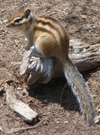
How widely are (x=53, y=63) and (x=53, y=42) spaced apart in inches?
12.4

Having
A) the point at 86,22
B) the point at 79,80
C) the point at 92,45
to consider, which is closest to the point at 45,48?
the point at 79,80

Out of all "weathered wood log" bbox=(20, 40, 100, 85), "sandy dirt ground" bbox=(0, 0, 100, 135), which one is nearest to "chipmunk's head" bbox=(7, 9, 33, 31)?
"weathered wood log" bbox=(20, 40, 100, 85)

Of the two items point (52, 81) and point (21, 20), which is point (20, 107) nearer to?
point (52, 81)

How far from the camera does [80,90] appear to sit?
4.02m

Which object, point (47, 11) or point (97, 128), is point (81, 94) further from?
point (47, 11)

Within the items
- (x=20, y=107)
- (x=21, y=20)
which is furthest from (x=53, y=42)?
(x=20, y=107)

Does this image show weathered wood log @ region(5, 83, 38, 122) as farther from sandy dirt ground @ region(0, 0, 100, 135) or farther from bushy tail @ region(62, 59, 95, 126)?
bushy tail @ region(62, 59, 95, 126)

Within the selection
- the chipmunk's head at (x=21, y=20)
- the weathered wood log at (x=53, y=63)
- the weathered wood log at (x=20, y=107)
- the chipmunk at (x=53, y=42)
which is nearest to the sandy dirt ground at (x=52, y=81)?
the weathered wood log at (x=20, y=107)

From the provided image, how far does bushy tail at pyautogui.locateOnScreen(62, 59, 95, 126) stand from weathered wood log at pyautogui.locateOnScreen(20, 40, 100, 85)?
219 mm

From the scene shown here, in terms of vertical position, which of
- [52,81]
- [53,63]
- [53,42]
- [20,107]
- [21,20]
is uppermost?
[21,20]

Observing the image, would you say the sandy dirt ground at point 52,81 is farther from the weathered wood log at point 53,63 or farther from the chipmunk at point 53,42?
the chipmunk at point 53,42

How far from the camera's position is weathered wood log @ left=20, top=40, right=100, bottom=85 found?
4.24m

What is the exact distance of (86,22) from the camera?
577cm

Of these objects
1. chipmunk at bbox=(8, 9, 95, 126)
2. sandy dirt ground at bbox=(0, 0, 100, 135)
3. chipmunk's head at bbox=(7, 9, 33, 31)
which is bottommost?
sandy dirt ground at bbox=(0, 0, 100, 135)
